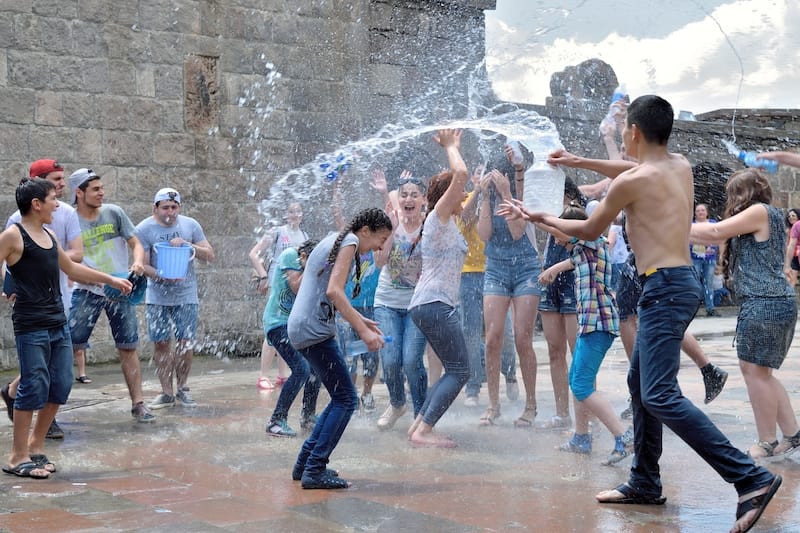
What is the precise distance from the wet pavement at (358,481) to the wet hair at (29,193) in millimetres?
1510

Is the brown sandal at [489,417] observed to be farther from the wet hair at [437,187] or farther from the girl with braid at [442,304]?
the wet hair at [437,187]

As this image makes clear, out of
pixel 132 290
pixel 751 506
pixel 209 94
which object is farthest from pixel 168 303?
pixel 751 506

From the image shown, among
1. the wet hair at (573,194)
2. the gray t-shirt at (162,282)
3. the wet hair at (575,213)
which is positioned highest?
the wet hair at (573,194)

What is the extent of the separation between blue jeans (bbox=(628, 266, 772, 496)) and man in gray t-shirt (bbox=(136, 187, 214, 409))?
4340 mm

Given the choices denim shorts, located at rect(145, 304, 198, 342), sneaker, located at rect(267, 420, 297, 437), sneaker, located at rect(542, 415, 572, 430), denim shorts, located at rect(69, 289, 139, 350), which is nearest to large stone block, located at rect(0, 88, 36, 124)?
denim shorts, located at rect(145, 304, 198, 342)

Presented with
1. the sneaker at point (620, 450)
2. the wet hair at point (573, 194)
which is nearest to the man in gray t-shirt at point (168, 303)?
the wet hair at point (573, 194)

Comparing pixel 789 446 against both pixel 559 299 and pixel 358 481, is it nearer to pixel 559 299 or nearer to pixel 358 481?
pixel 559 299

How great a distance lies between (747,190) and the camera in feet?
19.9

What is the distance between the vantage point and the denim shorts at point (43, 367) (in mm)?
5992

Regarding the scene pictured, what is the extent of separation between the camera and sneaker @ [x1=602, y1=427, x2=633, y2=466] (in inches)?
237

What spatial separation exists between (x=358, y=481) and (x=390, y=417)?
1763mm

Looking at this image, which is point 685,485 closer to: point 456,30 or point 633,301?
point 633,301

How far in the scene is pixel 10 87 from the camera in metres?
10.5

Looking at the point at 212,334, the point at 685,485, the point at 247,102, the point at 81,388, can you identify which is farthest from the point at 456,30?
the point at 685,485
